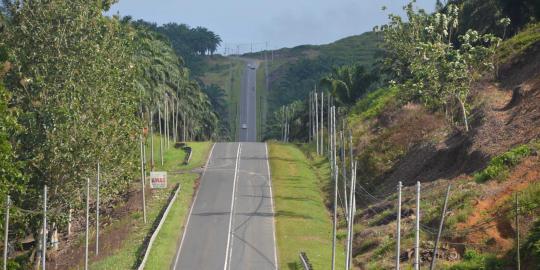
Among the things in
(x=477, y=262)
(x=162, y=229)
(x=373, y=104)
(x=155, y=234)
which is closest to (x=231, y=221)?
(x=162, y=229)

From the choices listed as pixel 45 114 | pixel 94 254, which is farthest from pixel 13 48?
pixel 94 254

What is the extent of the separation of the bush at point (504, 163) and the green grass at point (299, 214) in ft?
31.9

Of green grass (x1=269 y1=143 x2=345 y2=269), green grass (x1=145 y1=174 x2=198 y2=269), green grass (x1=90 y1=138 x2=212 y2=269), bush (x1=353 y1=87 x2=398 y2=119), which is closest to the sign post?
green grass (x1=90 y1=138 x2=212 y2=269)

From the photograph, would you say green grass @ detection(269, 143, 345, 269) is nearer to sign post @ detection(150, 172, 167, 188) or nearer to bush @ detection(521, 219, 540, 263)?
sign post @ detection(150, 172, 167, 188)

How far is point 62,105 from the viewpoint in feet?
177

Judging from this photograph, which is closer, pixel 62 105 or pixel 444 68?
pixel 62 105

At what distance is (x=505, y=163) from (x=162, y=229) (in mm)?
22748

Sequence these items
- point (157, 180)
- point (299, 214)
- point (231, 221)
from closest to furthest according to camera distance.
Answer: point (231, 221) → point (299, 214) → point (157, 180)

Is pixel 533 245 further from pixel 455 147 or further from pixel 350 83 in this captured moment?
pixel 350 83

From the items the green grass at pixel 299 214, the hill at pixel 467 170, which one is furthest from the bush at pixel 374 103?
the green grass at pixel 299 214

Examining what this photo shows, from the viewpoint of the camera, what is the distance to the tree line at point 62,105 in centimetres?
5334

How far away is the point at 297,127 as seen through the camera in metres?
126

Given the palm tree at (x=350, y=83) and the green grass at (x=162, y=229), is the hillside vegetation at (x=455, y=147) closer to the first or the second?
the palm tree at (x=350, y=83)

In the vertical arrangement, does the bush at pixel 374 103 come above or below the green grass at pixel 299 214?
above
